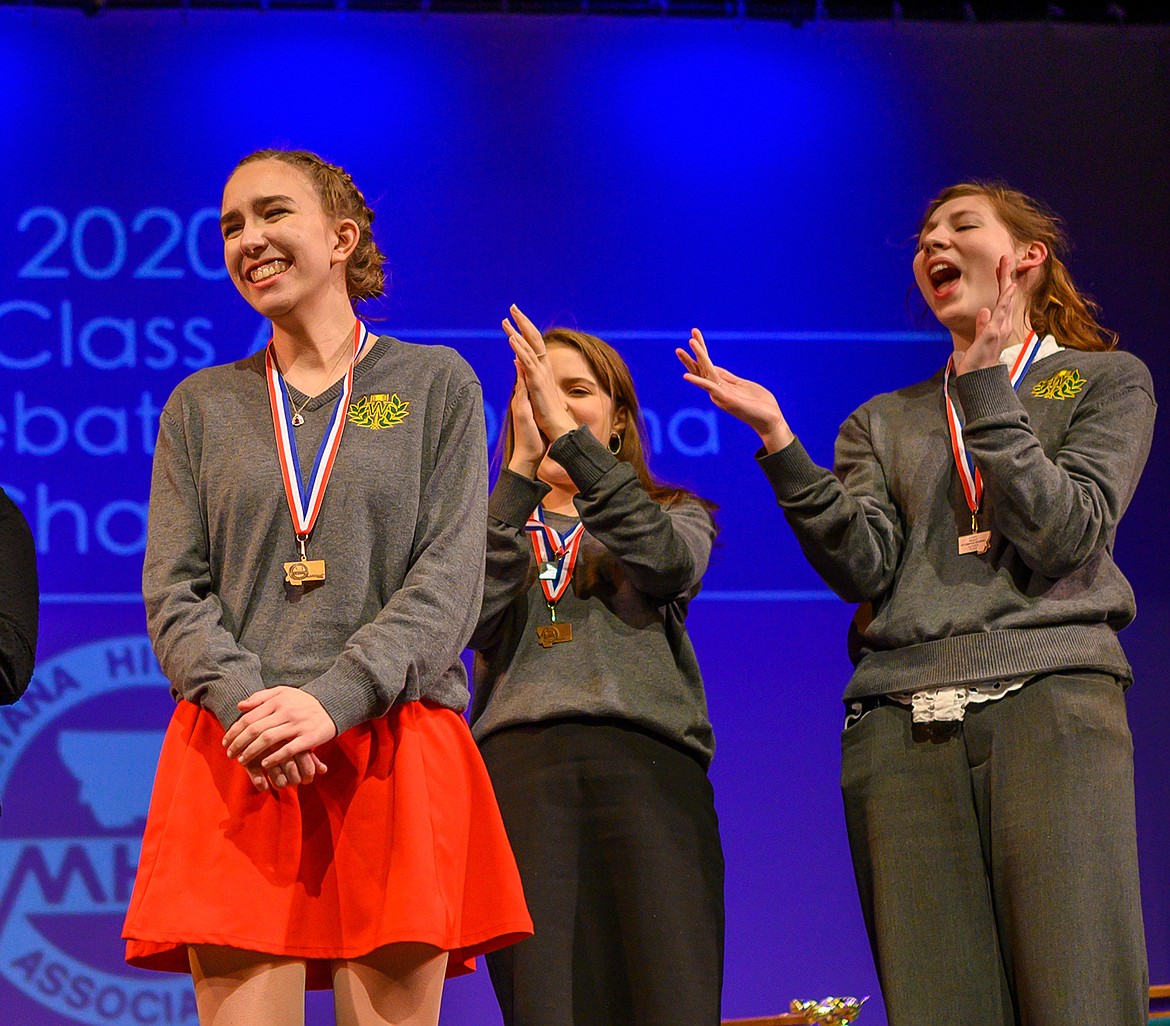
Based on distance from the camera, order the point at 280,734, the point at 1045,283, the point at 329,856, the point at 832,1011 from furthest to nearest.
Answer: the point at 832,1011, the point at 1045,283, the point at 329,856, the point at 280,734

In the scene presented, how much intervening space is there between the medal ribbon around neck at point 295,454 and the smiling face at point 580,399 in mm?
775

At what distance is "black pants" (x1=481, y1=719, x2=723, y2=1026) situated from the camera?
8.25 feet

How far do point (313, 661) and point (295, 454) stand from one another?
12.9 inches

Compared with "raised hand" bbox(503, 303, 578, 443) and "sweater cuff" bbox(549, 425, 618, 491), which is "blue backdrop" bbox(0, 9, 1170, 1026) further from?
"sweater cuff" bbox(549, 425, 618, 491)

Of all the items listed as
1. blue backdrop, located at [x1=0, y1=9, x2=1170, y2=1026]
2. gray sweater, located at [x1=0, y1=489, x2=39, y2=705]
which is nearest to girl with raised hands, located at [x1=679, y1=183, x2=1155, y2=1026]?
gray sweater, located at [x1=0, y1=489, x2=39, y2=705]

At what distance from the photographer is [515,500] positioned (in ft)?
9.16

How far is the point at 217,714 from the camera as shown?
80.2 inches

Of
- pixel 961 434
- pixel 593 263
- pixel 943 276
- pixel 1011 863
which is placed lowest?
pixel 1011 863

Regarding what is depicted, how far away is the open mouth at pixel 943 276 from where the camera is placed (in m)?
2.82

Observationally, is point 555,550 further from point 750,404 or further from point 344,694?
point 344,694

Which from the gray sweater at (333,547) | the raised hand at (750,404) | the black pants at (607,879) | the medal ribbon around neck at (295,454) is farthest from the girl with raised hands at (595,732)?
the medal ribbon around neck at (295,454)

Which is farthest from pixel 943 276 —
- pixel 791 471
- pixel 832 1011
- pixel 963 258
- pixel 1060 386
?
pixel 832 1011

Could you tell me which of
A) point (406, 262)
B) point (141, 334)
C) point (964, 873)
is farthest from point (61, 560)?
point (964, 873)

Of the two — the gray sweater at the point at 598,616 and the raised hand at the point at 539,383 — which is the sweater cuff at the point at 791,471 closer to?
the gray sweater at the point at 598,616
